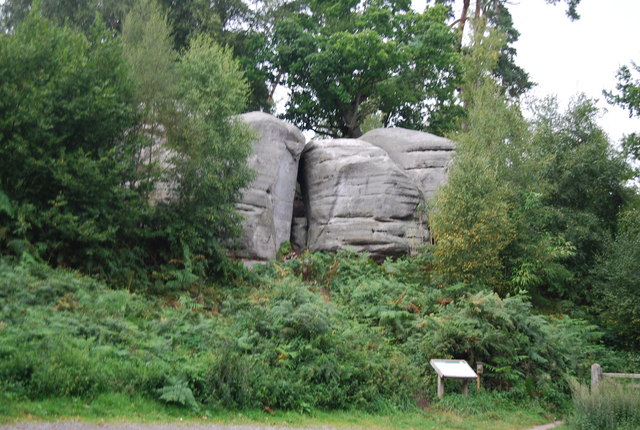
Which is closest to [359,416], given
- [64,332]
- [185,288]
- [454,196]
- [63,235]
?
[64,332]

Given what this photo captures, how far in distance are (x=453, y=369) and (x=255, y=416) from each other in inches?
184

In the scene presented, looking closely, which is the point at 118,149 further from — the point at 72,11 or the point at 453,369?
the point at 72,11

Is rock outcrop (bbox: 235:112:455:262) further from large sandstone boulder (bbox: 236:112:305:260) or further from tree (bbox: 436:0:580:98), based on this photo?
tree (bbox: 436:0:580:98)

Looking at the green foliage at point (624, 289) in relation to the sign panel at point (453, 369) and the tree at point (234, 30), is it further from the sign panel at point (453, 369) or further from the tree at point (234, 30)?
the tree at point (234, 30)

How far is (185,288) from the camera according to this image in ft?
57.7

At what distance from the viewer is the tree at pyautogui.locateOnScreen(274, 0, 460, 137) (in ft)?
102

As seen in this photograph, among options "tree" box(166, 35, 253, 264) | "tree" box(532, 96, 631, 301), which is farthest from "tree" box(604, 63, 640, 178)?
"tree" box(166, 35, 253, 264)

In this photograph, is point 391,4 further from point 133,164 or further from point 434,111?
point 133,164

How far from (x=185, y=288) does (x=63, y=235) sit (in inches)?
143

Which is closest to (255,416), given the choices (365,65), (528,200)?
(528,200)

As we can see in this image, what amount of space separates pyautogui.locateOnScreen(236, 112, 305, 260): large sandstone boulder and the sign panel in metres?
11.0

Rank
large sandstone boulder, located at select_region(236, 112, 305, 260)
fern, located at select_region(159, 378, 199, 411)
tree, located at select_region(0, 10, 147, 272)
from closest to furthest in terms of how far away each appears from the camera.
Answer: fern, located at select_region(159, 378, 199, 411) → tree, located at select_region(0, 10, 147, 272) → large sandstone boulder, located at select_region(236, 112, 305, 260)

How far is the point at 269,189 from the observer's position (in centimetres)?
2494

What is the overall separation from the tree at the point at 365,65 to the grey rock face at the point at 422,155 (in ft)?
12.9
